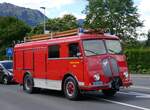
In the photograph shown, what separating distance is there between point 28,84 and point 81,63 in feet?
16.8

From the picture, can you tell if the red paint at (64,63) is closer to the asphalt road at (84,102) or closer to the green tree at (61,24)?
the asphalt road at (84,102)

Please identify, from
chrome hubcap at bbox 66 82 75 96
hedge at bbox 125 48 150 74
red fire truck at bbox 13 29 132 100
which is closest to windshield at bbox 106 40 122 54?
red fire truck at bbox 13 29 132 100

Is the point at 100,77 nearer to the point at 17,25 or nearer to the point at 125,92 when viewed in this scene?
the point at 125,92

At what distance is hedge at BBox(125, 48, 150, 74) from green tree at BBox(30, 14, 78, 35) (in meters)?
51.1

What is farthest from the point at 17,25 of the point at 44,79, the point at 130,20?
the point at 44,79

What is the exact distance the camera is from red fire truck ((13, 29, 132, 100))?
16841 millimetres

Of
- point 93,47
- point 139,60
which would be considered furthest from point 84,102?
point 139,60

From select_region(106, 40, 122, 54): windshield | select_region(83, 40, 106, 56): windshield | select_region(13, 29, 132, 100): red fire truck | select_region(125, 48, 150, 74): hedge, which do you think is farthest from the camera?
select_region(125, 48, 150, 74): hedge

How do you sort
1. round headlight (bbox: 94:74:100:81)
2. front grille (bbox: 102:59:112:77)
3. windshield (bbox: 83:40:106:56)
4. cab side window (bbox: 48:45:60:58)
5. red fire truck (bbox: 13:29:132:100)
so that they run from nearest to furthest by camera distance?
round headlight (bbox: 94:74:100:81), red fire truck (bbox: 13:29:132:100), front grille (bbox: 102:59:112:77), windshield (bbox: 83:40:106:56), cab side window (bbox: 48:45:60:58)

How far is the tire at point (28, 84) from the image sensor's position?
21047 millimetres

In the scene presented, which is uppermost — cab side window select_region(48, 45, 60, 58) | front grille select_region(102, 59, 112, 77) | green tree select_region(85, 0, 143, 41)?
green tree select_region(85, 0, 143, 41)

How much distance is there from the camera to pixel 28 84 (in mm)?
21484

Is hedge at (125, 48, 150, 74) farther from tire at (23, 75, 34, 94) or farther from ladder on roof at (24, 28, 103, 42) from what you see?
ladder on roof at (24, 28, 103, 42)

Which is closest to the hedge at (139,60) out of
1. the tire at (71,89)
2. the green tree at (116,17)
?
the tire at (71,89)
